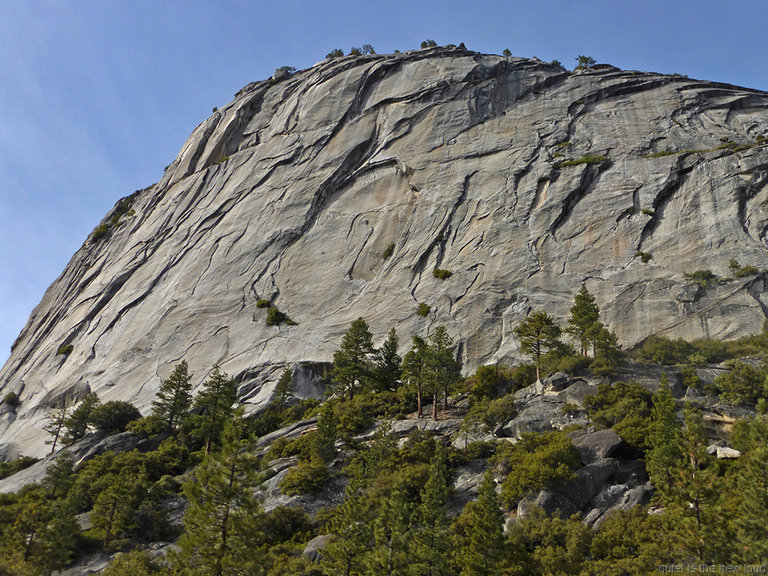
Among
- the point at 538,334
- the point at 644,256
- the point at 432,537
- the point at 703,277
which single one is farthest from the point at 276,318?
the point at 703,277

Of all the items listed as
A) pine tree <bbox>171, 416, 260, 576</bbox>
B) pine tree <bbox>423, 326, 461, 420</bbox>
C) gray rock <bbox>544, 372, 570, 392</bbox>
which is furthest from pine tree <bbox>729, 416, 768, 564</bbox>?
pine tree <bbox>423, 326, 461, 420</bbox>

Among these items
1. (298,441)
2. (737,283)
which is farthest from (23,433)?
(737,283)

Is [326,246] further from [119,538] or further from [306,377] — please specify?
[119,538]

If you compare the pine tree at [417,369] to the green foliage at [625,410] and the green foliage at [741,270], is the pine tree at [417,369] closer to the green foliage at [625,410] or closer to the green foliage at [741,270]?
the green foliage at [625,410]

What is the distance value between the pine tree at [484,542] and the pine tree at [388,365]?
22806 mm

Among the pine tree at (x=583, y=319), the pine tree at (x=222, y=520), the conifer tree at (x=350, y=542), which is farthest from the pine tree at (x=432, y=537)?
the pine tree at (x=583, y=319)

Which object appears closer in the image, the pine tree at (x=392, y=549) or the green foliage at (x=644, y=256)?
the pine tree at (x=392, y=549)

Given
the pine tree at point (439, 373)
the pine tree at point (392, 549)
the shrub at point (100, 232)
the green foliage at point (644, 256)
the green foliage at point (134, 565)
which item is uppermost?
the shrub at point (100, 232)

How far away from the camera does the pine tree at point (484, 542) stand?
Result: 23.2 meters

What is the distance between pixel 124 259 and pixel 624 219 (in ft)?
208

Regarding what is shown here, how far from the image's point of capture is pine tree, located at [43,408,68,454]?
164 ft

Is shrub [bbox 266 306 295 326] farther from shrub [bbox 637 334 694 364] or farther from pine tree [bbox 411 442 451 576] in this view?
pine tree [bbox 411 442 451 576]

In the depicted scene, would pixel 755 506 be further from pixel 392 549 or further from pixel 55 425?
pixel 55 425

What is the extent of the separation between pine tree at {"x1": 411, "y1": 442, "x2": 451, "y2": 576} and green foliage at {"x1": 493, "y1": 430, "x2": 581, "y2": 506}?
12.9ft
